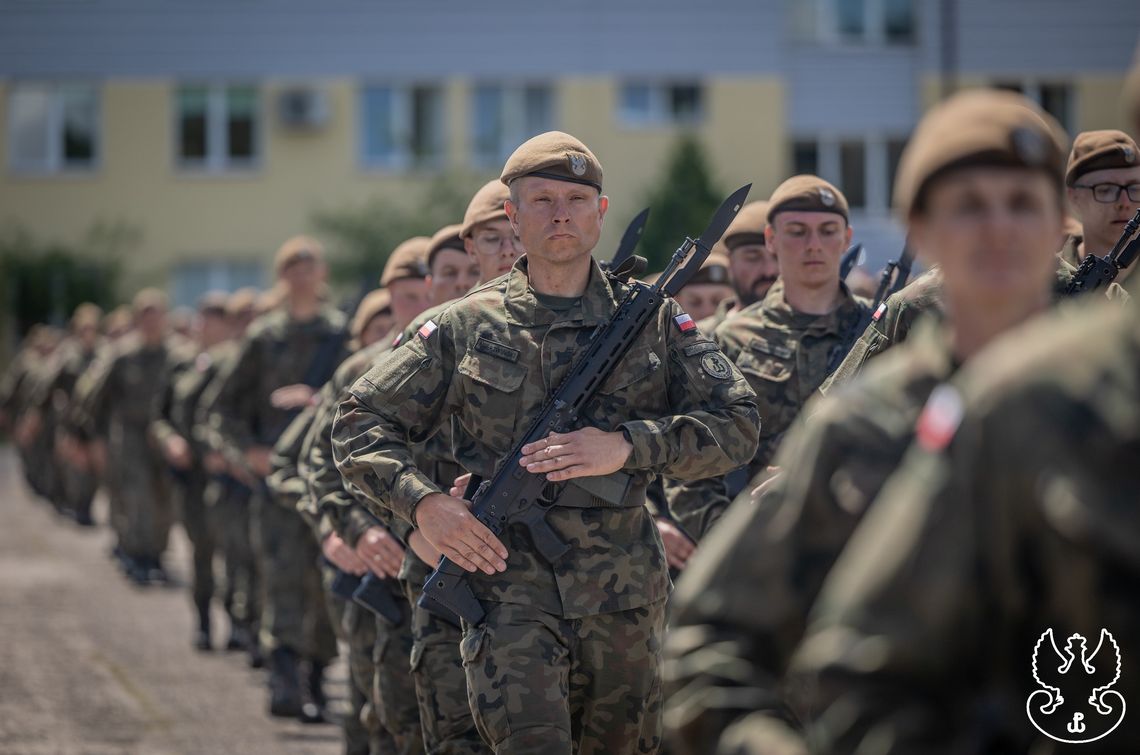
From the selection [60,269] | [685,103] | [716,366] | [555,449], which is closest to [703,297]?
[716,366]

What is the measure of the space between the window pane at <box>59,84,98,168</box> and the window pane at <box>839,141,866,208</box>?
14647mm

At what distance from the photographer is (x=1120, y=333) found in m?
2.48

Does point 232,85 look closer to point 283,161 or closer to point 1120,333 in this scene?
point 283,161

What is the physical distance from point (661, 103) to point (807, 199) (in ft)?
91.9

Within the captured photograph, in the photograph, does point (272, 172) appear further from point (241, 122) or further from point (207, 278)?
point (207, 278)

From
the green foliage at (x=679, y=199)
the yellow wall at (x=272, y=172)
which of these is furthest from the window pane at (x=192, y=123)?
the green foliage at (x=679, y=199)

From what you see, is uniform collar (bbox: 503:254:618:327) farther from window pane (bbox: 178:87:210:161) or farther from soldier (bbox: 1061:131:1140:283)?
window pane (bbox: 178:87:210:161)

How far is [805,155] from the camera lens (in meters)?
35.8

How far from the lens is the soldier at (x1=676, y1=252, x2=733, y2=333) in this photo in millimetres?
8664

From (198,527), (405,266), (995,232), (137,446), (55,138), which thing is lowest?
(137,446)

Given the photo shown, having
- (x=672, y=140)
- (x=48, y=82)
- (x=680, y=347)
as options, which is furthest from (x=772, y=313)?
(x=48, y=82)

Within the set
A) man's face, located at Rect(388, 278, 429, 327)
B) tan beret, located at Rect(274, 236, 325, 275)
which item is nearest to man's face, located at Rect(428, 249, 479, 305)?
man's face, located at Rect(388, 278, 429, 327)

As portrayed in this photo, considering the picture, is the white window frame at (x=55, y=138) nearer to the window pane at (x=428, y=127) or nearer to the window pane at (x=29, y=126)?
the window pane at (x=29, y=126)

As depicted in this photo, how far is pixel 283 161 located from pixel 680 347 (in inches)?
1206
